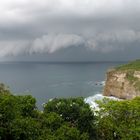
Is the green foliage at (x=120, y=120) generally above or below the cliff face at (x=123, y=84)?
above

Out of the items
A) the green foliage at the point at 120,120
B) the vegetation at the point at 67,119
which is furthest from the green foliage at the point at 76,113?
the green foliage at the point at 120,120

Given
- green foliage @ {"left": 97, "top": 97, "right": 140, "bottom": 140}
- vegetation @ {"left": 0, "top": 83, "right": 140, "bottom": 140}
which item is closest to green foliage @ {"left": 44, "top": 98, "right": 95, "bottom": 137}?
vegetation @ {"left": 0, "top": 83, "right": 140, "bottom": 140}

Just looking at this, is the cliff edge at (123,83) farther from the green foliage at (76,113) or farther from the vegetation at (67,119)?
the vegetation at (67,119)

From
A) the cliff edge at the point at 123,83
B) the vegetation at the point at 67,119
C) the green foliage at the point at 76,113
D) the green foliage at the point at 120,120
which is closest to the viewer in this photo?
the vegetation at the point at 67,119

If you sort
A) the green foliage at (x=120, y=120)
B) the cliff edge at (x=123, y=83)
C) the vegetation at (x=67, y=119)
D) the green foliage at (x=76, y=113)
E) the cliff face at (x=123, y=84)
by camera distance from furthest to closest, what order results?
the cliff edge at (x=123, y=83) → the cliff face at (x=123, y=84) → the green foliage at (x=76, y=113) → the green foliage at (x=120, y=120) → the vegetation at (x=67, y=119)

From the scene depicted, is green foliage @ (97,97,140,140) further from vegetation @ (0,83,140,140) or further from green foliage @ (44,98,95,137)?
green foliage @ (44,98,95,137)

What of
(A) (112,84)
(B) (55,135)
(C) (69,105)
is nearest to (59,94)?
(A) (112,84)

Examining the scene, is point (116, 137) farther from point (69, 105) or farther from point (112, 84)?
point (112, 84)
